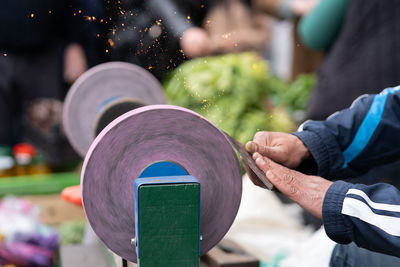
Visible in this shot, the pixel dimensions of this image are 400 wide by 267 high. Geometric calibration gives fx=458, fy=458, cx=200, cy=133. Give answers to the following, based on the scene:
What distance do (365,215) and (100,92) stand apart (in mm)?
882

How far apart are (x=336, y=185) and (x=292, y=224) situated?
889mm

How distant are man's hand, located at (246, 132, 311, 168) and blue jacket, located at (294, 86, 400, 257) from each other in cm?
2

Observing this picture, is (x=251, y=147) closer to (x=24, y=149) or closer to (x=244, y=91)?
(x=244, y=91)

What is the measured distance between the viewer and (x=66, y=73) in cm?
264

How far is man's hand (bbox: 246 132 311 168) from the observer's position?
3.02 ft

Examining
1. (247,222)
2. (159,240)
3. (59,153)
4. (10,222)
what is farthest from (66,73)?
(159,240)

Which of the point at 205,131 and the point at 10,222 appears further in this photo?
the point at 10,222

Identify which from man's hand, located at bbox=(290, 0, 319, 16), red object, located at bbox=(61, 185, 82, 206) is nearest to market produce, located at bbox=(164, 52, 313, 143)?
man's hand, located at bbox=(290, 0, 319, 16)

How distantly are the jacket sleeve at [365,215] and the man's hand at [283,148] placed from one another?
158 mm

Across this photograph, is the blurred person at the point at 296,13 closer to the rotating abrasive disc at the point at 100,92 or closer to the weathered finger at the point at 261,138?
the rotating abrasive disc at the point at 100,92

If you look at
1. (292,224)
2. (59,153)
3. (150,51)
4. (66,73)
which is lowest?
(59,153)

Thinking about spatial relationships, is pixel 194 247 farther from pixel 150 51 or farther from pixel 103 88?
pixel 103 88

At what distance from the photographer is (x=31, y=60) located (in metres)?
2.72

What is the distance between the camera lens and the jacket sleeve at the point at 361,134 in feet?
3.24
